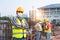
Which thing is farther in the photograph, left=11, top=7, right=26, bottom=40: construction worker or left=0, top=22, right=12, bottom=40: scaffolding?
left=0, top=22, right=12, bottom=40: scaffolding

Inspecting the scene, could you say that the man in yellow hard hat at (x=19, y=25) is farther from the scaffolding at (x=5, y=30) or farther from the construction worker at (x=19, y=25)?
the scaffolding at (x=5, y=30)

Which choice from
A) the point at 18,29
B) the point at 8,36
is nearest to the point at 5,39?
the point at 8,36

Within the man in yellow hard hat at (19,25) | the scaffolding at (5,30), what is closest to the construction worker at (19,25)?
the man in yellow hard hat at (19,25)

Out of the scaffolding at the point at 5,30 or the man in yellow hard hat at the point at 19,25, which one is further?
the scaffolding at the point at 5,30

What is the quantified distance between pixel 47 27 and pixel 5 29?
12.8 ft

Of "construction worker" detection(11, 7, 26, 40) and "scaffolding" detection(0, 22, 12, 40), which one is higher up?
"construction worker" detection(11, 7, 26, 40)

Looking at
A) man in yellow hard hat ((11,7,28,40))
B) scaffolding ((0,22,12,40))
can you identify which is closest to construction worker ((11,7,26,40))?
man in yellow hard hat ((11,7,28,40))

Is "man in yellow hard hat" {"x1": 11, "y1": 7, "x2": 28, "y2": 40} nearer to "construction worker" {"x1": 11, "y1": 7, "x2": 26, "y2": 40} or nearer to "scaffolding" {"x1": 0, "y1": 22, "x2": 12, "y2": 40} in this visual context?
"construction worker" {"x1": 11, "y1": 7, "x2": 26, "y2": 40}

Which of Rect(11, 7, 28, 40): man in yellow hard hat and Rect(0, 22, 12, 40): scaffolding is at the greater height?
Rect(11, 7, 28, 40): man in yellow hard hat

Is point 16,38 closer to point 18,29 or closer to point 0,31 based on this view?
point 18,29

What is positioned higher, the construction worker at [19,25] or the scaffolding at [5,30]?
the construction worker at [19,25]

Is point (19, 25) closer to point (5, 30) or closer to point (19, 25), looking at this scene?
point (19, 25)

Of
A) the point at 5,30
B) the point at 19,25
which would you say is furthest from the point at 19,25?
the point at 5,30

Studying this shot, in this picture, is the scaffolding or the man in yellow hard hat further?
the scaffolding
